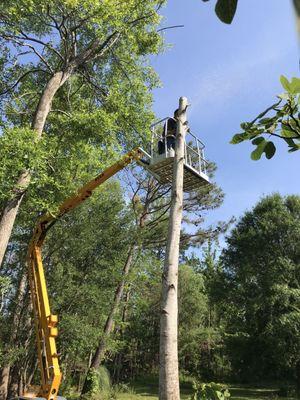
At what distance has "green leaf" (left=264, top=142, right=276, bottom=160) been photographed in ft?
4.25

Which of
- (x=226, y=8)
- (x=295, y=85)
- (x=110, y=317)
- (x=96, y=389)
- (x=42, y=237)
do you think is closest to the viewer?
(x=226, y=8)

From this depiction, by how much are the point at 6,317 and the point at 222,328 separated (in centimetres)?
Result: 1920

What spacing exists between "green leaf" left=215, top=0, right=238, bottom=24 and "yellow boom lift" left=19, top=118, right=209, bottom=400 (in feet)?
23.4

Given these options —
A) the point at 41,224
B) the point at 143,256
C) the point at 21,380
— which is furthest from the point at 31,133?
the point at 143,256

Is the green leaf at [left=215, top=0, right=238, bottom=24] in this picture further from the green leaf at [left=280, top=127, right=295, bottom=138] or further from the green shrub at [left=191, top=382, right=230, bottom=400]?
the green shrub at [left=191, top=382, right=230, bottom=400]

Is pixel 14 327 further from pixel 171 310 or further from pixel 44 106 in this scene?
pixel 171 310

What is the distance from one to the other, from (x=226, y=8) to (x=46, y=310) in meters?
10.8

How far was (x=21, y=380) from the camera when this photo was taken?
Answer: 15.1 m

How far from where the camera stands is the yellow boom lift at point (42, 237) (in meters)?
8.31

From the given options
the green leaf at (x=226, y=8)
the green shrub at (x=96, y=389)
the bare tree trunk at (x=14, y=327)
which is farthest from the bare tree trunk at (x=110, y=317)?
the green leaf at (x=226, y=8)

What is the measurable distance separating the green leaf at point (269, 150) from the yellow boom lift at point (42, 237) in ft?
21.5

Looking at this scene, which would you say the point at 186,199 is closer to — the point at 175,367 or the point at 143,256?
the point at 143,256

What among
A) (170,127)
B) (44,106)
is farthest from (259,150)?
(44,106)

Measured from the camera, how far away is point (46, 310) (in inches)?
421
